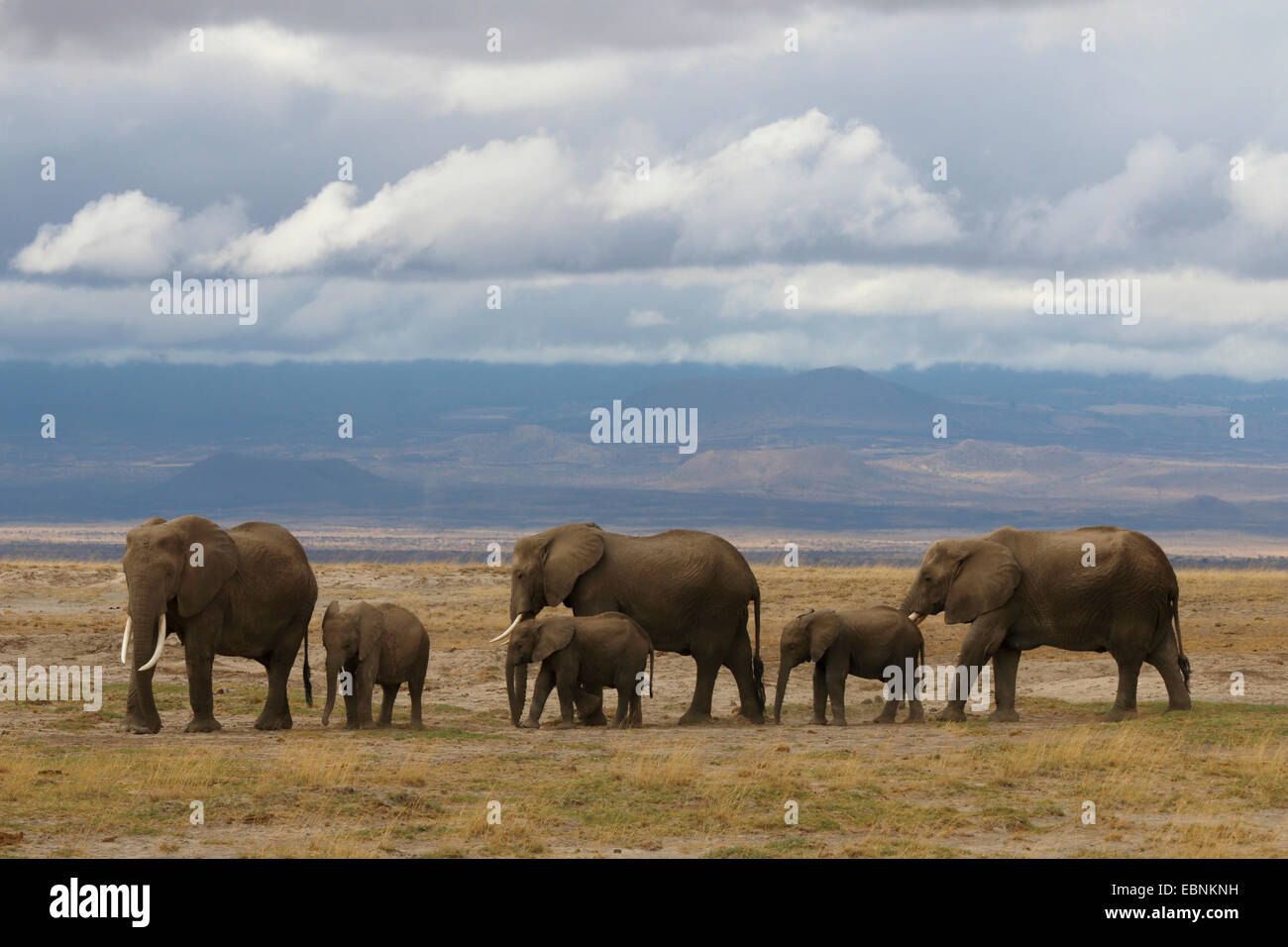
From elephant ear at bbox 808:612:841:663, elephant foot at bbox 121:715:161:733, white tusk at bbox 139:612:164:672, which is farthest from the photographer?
elephant ear at bbox 808:612:841:663

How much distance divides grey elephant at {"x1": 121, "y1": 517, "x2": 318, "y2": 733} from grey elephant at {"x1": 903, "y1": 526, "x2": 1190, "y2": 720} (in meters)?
9.70

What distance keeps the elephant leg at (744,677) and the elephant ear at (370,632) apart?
5.62m

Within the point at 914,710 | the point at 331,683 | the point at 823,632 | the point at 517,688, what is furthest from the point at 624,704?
the point at 914,710

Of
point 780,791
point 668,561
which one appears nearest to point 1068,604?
point 668,561

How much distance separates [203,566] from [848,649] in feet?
32.3

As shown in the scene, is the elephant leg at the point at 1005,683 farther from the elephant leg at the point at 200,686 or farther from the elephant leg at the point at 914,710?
the elephant leg at the point at 200,686

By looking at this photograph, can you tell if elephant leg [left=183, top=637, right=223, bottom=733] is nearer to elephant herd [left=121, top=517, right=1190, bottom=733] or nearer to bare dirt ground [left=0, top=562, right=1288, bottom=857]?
bare dirt ground [left=0, top=562, right=1288, bottom=857]

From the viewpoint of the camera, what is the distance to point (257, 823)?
19.0 metres

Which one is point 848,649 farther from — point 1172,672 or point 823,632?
point 1172,672

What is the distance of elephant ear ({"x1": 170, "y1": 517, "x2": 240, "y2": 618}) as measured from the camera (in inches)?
1005

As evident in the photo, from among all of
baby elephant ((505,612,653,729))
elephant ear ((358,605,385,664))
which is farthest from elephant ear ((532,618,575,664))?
elephant ear ((358,605,385,664))

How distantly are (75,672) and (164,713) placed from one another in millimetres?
7201

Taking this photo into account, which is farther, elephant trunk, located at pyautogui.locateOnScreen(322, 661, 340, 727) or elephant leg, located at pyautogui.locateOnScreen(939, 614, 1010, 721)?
elephant leg, located at pyautogui.locateOnScreen(939, 614, 1010, 721)
